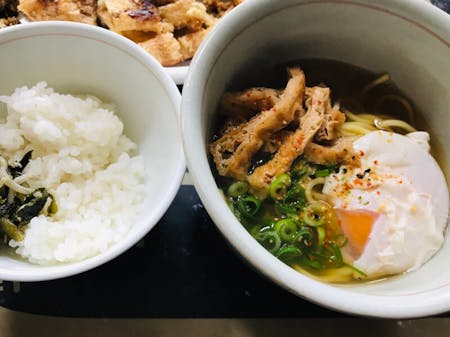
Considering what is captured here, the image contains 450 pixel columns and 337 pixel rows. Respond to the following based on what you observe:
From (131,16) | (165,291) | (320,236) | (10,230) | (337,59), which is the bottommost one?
(165,291)

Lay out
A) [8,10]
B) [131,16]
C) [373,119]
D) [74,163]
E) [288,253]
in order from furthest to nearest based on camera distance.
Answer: [8,10] < [131,16] < [373,119] < [74,163] < [288,253]

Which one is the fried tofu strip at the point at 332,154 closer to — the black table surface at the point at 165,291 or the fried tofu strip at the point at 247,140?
the fried tofu strip at the point at 247,140

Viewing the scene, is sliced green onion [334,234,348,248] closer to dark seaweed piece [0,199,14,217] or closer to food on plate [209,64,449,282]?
food on plate [209,64,449,282]

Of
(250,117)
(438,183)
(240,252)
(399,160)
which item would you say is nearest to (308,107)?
(250,117)

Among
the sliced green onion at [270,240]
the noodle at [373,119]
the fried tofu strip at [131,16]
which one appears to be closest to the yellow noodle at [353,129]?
the noodle at [373,119]

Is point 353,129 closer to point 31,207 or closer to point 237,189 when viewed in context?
point 237,189

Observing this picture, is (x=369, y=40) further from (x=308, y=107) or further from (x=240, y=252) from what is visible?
(x=240, y=252)

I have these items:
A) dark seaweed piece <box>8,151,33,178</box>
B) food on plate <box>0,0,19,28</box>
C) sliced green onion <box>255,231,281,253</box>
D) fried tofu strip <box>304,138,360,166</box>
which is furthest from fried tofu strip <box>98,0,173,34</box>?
sliced green onion <box>255,231,281,253</box>

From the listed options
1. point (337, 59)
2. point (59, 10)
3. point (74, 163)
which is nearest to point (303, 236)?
point (337, 59)
